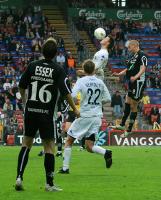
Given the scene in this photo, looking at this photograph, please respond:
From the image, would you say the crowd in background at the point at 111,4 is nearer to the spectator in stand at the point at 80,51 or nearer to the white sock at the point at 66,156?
the spectator in stand at the point at 80,51

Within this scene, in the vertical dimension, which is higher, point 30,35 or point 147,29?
point 30,35

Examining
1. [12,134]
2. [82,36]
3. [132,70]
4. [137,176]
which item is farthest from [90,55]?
[137,176]

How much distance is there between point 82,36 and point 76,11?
2679 mm

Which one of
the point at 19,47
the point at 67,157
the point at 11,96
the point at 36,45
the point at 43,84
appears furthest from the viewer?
the point at 19,47

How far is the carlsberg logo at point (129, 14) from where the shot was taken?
48.3 m

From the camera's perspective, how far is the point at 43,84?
10.9m

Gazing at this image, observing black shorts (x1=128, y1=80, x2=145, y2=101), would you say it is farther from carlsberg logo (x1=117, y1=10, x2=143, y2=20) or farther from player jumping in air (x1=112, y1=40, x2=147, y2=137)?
carlsberg logo (x1=117, y1=10, x2=143, y2=20)

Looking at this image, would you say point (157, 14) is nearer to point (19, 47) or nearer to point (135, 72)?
point (19, 47)

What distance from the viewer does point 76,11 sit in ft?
155

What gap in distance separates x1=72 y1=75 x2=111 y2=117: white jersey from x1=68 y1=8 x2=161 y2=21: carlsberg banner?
33.3 m

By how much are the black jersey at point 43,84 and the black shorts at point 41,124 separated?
8 centimetres

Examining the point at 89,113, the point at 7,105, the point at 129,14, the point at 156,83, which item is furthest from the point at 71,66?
the point at 89,113

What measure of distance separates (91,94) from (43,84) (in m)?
3.07

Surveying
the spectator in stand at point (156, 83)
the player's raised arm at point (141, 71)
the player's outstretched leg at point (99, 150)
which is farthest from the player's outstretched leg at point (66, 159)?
the spectator in stand at point (156, 83)
